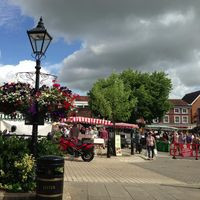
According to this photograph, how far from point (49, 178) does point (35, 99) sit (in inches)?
81.4

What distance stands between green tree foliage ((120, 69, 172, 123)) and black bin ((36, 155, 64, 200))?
172 ft

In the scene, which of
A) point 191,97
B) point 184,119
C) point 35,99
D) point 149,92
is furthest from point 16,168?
point 191,97

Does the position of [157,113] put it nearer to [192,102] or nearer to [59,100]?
[192,102]

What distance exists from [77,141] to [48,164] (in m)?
11.5

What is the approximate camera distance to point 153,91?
60781 millimetres

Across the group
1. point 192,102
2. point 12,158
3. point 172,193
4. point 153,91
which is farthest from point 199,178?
point 192,102

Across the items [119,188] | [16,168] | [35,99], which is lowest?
[119,188]

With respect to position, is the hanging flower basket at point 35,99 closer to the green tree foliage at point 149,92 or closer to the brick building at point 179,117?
the green tree foliage at point 149,92

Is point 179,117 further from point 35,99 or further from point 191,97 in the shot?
point 35,99

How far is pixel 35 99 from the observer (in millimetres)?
8492

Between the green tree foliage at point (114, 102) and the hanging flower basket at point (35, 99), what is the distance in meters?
47.3

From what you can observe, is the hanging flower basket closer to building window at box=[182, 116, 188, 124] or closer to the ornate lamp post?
the ornate lamp post

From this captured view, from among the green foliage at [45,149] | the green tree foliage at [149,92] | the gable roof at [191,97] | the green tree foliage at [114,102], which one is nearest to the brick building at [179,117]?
the gable roof at [191,97]

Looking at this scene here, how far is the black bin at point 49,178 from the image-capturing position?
716 centimetres
